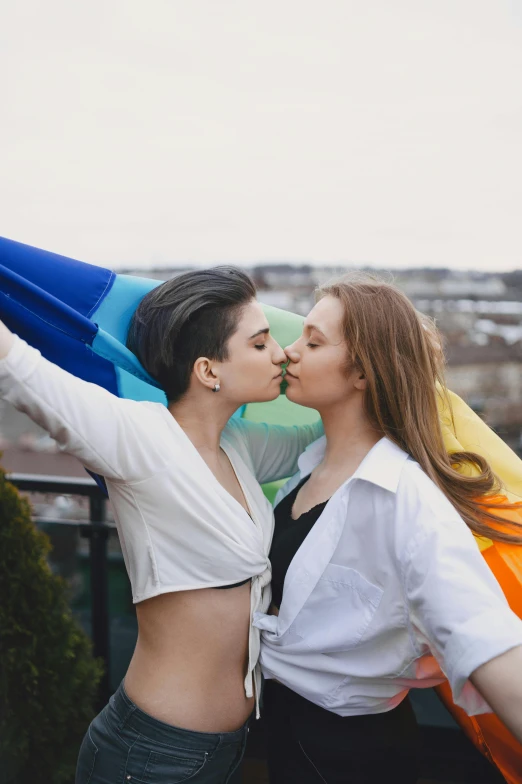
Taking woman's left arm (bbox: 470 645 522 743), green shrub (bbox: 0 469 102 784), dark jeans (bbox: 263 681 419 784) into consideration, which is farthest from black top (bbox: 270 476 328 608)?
green shrub (bbox: 0 469 102 784)

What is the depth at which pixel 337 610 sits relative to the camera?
4.30ft

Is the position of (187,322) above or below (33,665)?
above

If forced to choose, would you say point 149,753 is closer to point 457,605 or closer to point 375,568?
point 375,568

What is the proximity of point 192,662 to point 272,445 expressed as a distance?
65 cm

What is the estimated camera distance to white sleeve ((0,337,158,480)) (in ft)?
3.47

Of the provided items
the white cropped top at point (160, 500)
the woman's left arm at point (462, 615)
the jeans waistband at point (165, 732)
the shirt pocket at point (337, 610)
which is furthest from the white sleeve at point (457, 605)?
the jeans waistband at point (165, 732)

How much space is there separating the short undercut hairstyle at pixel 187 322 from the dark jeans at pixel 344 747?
2.65ft

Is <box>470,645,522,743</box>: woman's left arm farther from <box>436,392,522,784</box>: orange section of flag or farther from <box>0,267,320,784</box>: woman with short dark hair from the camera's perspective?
<box>0,267,320,784</box>: woman with short dark hair

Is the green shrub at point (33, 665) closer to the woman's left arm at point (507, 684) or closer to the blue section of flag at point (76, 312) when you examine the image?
the blue section of flag at point (76, 312)

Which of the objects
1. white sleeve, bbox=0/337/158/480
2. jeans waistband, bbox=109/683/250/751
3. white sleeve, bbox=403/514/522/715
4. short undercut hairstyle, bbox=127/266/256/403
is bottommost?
jeans waistband, bbox=109/683/250/751

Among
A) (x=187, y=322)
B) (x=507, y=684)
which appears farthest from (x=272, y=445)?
(x=507, y=684)

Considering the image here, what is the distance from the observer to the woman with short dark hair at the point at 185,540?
127 cm

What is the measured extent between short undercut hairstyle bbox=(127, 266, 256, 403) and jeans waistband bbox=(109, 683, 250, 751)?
707 millimetres

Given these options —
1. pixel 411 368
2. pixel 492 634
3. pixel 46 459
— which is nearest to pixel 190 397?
pixel 411 368
